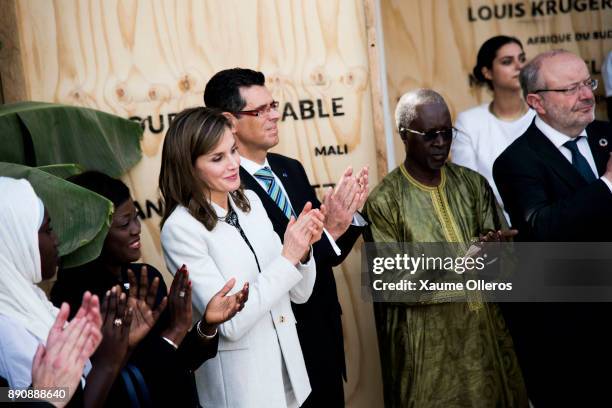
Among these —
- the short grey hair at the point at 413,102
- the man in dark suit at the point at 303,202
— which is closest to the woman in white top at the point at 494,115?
the short grey hair at the point at 413,102

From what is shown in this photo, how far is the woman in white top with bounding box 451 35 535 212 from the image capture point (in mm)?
5105

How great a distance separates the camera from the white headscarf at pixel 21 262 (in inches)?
99.0

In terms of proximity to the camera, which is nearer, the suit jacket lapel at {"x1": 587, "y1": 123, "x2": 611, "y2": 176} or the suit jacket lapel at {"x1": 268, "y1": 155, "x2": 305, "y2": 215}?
the suit jacket lapel at {"x1": 268, "y1": 155, "x2": 305, "y2": 215}

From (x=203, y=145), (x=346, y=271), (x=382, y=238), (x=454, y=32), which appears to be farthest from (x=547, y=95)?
(x=454, y=32)

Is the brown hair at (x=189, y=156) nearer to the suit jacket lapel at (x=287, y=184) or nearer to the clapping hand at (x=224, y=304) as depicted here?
the clapping hand at (x=224, y=304)

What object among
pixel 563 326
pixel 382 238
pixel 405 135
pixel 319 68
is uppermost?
pixel 319 68

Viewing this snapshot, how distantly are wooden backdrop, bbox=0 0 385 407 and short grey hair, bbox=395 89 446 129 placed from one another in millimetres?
453

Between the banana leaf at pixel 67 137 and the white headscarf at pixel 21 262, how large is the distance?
47.6 inches

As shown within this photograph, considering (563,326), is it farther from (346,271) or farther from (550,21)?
(550,21)

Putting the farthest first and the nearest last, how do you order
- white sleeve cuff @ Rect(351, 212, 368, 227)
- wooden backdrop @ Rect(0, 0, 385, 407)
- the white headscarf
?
wooden backdrop @ Rect(0, 0, 385, 407) < white sleeve cuff @ Rect(351, 212, 368, 227) < the white headscarf

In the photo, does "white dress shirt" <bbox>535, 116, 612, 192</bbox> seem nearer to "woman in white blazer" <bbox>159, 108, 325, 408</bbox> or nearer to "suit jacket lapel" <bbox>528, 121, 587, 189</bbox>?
"suit jacket lapel" <bbox>528, 121, 587, 189</bbox>

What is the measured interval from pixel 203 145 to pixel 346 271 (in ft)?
5.28

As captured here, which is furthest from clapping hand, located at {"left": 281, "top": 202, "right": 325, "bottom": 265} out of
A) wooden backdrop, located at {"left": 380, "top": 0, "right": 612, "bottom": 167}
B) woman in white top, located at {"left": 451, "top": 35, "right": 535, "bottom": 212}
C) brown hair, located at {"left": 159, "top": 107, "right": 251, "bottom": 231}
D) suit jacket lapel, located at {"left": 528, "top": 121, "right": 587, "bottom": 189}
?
wooden backdrop, located at {"left": 380, "top": 0, "right": 612, "bottom": 167}

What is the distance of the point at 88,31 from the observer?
4.58 meters
